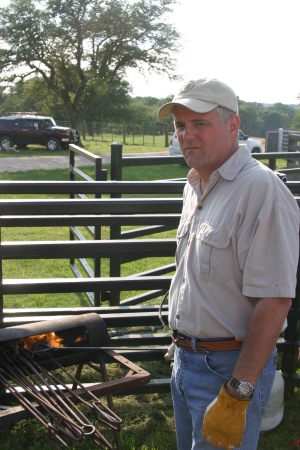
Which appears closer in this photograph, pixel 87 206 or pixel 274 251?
pixel 274 251

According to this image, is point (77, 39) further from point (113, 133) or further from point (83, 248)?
point (83, 248)

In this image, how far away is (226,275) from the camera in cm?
195

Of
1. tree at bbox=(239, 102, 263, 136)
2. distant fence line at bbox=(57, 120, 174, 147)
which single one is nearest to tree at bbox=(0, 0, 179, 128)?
distant fence line at bbox=(57, 120, 174, 147)

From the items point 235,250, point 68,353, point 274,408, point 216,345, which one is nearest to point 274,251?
point 235,250

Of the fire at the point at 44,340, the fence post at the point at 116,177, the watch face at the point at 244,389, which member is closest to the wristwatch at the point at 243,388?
the watch face at the point at 244,389

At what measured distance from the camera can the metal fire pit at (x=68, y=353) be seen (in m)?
2.26

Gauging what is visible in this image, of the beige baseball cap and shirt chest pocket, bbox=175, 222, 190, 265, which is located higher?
the beige baseball cap

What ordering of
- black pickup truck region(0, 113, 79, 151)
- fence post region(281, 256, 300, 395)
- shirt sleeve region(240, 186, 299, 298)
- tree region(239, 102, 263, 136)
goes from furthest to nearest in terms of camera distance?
1. tree region(239, 102, 263, 136)
2. black pickup truck region(0, 113, 79, 151)
3. fence post region(281, 256, 300, 395)
4. shirt sleeve region(240, 186, 299, 298)

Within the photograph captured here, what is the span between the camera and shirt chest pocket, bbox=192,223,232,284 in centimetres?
194

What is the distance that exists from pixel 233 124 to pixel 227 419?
106 cm

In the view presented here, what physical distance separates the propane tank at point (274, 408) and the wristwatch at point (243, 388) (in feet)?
4.60

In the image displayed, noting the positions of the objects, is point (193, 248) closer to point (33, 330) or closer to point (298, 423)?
point (33, 330)

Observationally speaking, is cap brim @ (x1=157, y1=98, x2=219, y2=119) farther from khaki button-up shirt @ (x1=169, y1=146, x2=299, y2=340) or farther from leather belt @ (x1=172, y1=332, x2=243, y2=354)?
leather belt @ (x1=172, y1=332, x2=243, y2=354)

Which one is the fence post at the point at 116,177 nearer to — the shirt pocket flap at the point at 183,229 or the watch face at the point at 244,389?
the shirt pocket flap at the point at 183,229
